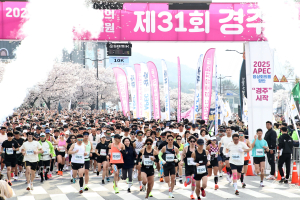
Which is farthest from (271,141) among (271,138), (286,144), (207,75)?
(207,75)

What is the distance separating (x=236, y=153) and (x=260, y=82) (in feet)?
15.3

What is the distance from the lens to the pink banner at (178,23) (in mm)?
15523

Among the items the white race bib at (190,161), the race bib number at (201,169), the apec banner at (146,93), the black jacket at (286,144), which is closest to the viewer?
the race bib number at (201,169)

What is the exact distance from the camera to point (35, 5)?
1512cm

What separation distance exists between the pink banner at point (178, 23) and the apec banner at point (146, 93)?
1384 centimetres

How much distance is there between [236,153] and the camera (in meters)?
12.5

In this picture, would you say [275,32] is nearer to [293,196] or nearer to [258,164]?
A: [258,164]

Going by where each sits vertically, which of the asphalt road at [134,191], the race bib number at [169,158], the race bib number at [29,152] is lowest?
the asphalt road at [134,191]

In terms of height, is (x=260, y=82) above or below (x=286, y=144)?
above

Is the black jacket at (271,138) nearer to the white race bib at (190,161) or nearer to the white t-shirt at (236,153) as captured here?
the white t-shirt at (236,153)

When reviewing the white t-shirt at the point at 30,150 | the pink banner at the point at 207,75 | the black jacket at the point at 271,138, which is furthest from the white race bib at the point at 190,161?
the pink banner at the point at 207,75

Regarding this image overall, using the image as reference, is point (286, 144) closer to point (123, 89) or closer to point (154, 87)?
point (154, 87)

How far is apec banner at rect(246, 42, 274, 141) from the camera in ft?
53.1

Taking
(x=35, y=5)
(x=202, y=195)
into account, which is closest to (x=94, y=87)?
(x=35, y=5)
